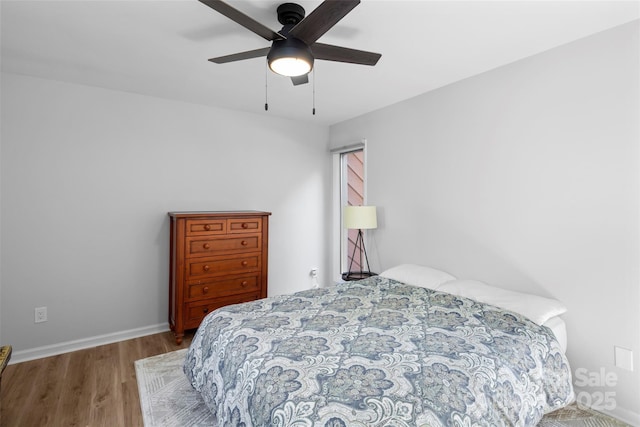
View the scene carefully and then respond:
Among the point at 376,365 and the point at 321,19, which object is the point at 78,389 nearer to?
the point at 376,365

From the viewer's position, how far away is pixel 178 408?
2.06 meters

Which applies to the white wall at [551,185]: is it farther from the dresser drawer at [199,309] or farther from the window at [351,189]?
the dresser drawer at [199,309]

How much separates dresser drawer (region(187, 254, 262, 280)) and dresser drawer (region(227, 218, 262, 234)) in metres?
0.26

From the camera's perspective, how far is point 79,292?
2934mm

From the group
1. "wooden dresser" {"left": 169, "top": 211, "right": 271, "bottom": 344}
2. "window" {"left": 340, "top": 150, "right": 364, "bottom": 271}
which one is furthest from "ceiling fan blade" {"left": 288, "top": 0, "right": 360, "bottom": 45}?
"window" {"left": 340, "top": 150, "right": 364, "bottom": 271}

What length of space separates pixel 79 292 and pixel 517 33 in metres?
4.04

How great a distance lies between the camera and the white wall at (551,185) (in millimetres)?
1938

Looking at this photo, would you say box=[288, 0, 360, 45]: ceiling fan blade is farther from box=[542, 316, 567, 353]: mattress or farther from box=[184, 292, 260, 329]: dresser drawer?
box=[184, 292, 260, 329]: dresser drawer

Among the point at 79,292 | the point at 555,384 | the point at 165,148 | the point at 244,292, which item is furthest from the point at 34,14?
the point at 555,384

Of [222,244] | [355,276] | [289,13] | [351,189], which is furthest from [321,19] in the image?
[351,189]

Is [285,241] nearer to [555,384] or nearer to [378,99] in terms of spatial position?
[378,99]

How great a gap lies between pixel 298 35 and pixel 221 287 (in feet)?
7.97

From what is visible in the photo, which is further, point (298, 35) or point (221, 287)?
point (221, 287)

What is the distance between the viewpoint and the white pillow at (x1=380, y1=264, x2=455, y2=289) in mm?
2762
